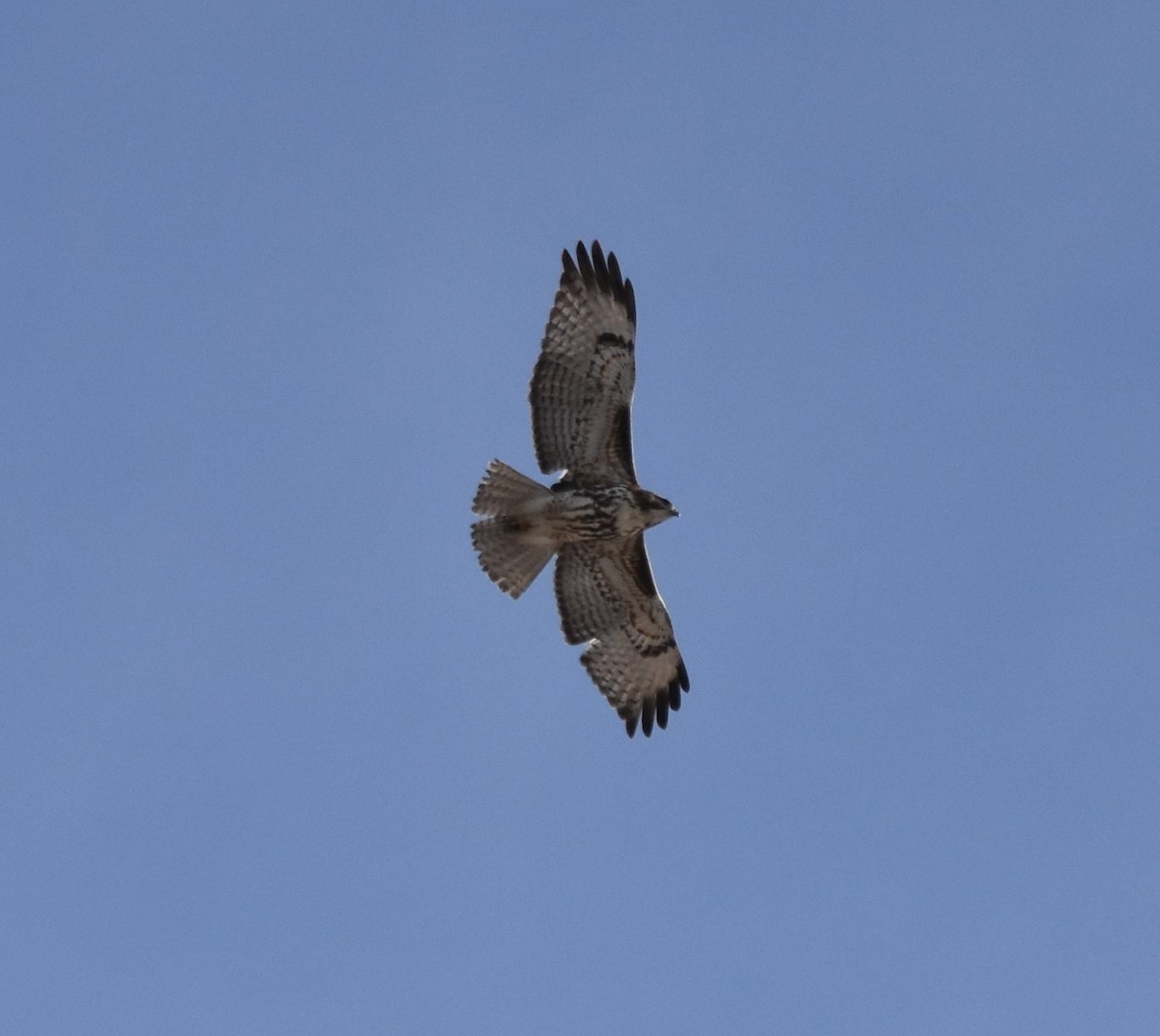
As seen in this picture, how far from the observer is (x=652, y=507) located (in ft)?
50.3

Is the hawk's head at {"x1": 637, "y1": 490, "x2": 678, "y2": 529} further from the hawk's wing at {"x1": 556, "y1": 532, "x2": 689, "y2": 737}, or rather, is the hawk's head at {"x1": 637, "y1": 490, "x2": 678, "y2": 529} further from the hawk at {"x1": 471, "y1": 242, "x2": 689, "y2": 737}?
the hawk's wing at {"x1": 556, "y1": 532, "x2": 689, "y2": 737}

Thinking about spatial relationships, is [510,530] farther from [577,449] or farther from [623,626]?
[623,626]

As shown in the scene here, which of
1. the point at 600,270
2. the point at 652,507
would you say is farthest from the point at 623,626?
the point at 600,270

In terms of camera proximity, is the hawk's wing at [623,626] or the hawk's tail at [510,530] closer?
the hawk's tail at [510,530]

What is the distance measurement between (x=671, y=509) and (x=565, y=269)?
6.56 feet

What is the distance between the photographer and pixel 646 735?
16.6m

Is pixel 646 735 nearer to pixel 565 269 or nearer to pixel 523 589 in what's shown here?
pixel 523 589

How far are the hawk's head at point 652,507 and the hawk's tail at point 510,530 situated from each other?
0.70 metres

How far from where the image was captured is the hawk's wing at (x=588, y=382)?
50.2 ft

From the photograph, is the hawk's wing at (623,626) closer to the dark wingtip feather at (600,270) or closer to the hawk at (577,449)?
the hawk at (577,449)

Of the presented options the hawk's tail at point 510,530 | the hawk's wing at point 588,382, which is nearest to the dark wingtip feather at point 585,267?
the hawk's wing at point 588,382

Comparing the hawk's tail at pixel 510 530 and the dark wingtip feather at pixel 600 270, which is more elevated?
the dark wingtip feather at pixel 600 270

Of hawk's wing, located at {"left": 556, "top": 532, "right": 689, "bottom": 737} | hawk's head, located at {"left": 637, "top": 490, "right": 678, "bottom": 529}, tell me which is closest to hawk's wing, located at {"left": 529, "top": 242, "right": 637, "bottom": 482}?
hawk's head, located at {"left": 637, "top": 490, "right": 678, "bottom": 529}

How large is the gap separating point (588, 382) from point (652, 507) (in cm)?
106
